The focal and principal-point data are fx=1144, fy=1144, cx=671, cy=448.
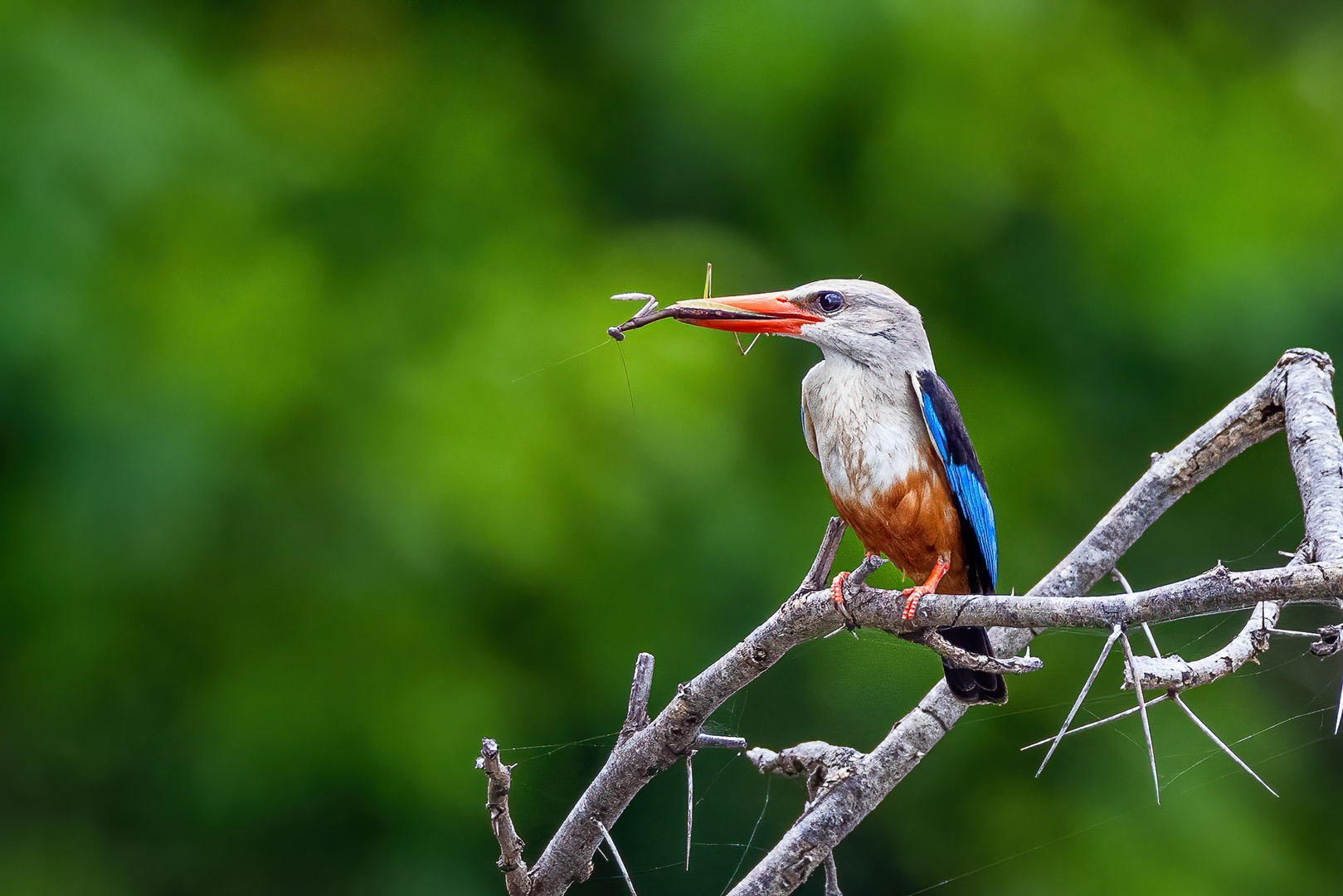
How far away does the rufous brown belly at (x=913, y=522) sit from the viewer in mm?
2322

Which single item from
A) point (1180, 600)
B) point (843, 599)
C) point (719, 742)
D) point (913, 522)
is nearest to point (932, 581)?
point (913, 522)

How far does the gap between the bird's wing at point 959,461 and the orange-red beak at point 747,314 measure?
0.27 metres

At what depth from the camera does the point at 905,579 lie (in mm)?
3025

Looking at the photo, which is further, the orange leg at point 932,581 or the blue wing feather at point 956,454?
the blue wing feather at point 956,454

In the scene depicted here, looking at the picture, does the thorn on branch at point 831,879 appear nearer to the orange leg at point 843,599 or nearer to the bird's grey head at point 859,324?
the orange leg at point 843,599

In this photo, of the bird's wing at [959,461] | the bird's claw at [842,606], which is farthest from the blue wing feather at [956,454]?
the bird's claw at [842,606]

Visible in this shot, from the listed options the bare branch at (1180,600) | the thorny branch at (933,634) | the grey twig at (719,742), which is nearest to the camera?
the bare branch at (1180,600)

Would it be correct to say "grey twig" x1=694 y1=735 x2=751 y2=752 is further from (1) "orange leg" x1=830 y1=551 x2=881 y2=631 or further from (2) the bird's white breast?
(2) the bird's white breast

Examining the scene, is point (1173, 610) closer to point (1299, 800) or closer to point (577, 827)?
point (577, 827)

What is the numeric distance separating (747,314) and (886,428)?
0.37 meters

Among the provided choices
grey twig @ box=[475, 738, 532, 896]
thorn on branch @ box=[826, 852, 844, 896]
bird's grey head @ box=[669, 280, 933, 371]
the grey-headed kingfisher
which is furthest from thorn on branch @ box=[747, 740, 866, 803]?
bird's grey head @ box=[669, 280, 933, 371]

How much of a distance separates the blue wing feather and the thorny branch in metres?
0.18

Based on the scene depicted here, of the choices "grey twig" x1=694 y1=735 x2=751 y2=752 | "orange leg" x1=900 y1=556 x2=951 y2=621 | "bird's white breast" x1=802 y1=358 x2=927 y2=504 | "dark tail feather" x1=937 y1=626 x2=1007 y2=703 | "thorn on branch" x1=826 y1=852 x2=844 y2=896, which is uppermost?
"bird's white breast" x1=802 y1=358 x2=927 y2=504

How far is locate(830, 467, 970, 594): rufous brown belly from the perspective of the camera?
2.32m
